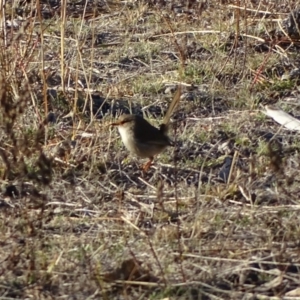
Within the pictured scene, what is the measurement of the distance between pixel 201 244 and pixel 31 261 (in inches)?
34.6

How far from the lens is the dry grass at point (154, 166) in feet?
14.1

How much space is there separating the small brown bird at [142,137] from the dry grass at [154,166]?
0.13 meters

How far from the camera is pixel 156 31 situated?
851 centimetres

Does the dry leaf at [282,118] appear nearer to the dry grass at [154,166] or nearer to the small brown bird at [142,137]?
the dry grass at [154,166]

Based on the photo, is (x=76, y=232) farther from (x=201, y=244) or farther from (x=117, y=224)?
(x=201, y=244)

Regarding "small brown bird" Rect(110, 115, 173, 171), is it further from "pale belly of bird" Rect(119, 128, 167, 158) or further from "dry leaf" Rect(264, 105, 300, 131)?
"dry leaf" Rect(264, 105, 300, 131)

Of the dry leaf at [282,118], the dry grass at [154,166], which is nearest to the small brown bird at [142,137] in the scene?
the dry grass at [154,166]

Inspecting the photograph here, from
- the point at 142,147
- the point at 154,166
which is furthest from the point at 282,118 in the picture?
the point at 142,147

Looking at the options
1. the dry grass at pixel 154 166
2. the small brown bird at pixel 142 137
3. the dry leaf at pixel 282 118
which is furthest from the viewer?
the dry leaf at pixel 282 118

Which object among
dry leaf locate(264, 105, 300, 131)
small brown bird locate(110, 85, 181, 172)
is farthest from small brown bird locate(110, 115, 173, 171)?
dry leaf locate(264, 105, 300, 131)

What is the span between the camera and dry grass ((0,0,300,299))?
4.29 meters

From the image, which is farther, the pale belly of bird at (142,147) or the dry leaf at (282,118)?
the dry leaf at (282,118)

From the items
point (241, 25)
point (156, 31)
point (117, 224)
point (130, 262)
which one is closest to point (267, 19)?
point (241, 25)

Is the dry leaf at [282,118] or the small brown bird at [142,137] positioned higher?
the small brown bird at [142,137]
